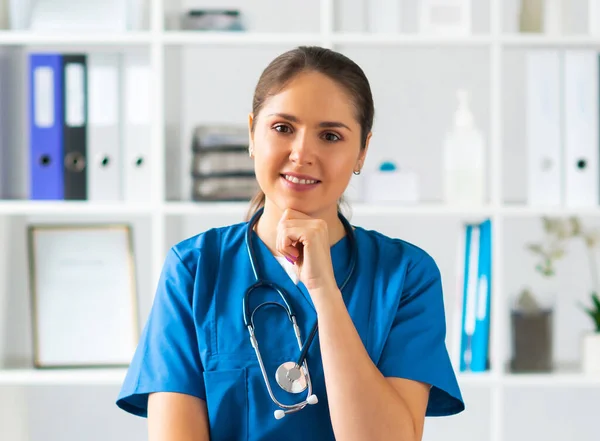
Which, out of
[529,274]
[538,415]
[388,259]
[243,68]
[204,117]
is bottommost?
[538,415]

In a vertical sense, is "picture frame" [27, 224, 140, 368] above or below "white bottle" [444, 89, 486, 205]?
below

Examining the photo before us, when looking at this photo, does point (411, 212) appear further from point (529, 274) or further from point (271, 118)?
point (271, 118)

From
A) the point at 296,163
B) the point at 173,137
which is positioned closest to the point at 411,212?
the point at 173,137

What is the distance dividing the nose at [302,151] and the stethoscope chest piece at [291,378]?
316 mm

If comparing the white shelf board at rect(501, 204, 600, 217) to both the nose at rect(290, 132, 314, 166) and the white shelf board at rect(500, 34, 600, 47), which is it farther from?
the nose at rect(290, 132, 314, 166)

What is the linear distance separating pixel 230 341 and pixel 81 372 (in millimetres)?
1009

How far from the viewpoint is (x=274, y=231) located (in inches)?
51.7

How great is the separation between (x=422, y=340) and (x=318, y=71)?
0.47 meters

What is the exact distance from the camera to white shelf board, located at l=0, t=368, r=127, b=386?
6.65ft

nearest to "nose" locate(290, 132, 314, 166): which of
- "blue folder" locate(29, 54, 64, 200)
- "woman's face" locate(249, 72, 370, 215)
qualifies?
"woman's face" locate(249, 72, 370, 215)

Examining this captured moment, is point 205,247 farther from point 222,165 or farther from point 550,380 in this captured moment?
point 550,380

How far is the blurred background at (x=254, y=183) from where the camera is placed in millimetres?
2018

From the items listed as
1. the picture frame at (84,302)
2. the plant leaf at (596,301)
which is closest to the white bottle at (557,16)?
the plant leaf at (596,301)

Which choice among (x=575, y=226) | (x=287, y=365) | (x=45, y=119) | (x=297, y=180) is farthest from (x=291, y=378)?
(x=575, y=226)
